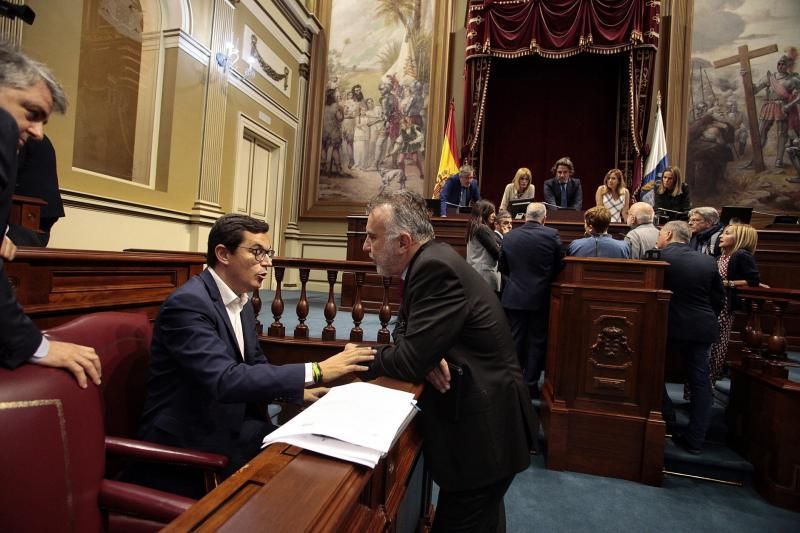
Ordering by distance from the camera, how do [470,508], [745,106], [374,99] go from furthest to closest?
[374,99]
[745,106]
[470,508]

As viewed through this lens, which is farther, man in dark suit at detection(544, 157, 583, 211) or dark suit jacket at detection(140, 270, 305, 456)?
man in dark suit at detection(544, 157, 583, 211)

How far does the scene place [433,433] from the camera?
1297 mm

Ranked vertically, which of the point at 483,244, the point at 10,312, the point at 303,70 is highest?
the point at 303,70

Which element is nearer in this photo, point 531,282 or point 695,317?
point 695,317

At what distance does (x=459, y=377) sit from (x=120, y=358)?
107 cm

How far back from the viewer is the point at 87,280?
69.9 inches

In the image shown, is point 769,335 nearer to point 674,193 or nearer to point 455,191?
point 674,193

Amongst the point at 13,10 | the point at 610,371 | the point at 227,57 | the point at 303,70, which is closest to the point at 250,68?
the point at 227,57

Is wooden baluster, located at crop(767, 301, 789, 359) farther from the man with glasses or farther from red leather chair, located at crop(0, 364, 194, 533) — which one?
red leather chair, located at crop(0, 364, 194, 533)

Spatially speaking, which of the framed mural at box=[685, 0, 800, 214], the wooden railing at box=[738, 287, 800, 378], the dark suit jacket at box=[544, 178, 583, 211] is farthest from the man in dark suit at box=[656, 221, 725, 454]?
the framed mural at box=[685, 0, 800, 214]

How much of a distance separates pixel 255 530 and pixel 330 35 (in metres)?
8.91

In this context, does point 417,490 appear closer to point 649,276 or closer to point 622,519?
point 622,519

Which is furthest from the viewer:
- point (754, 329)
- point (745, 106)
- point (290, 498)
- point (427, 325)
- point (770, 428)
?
point (745, 106)

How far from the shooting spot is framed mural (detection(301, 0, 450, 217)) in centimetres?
771
